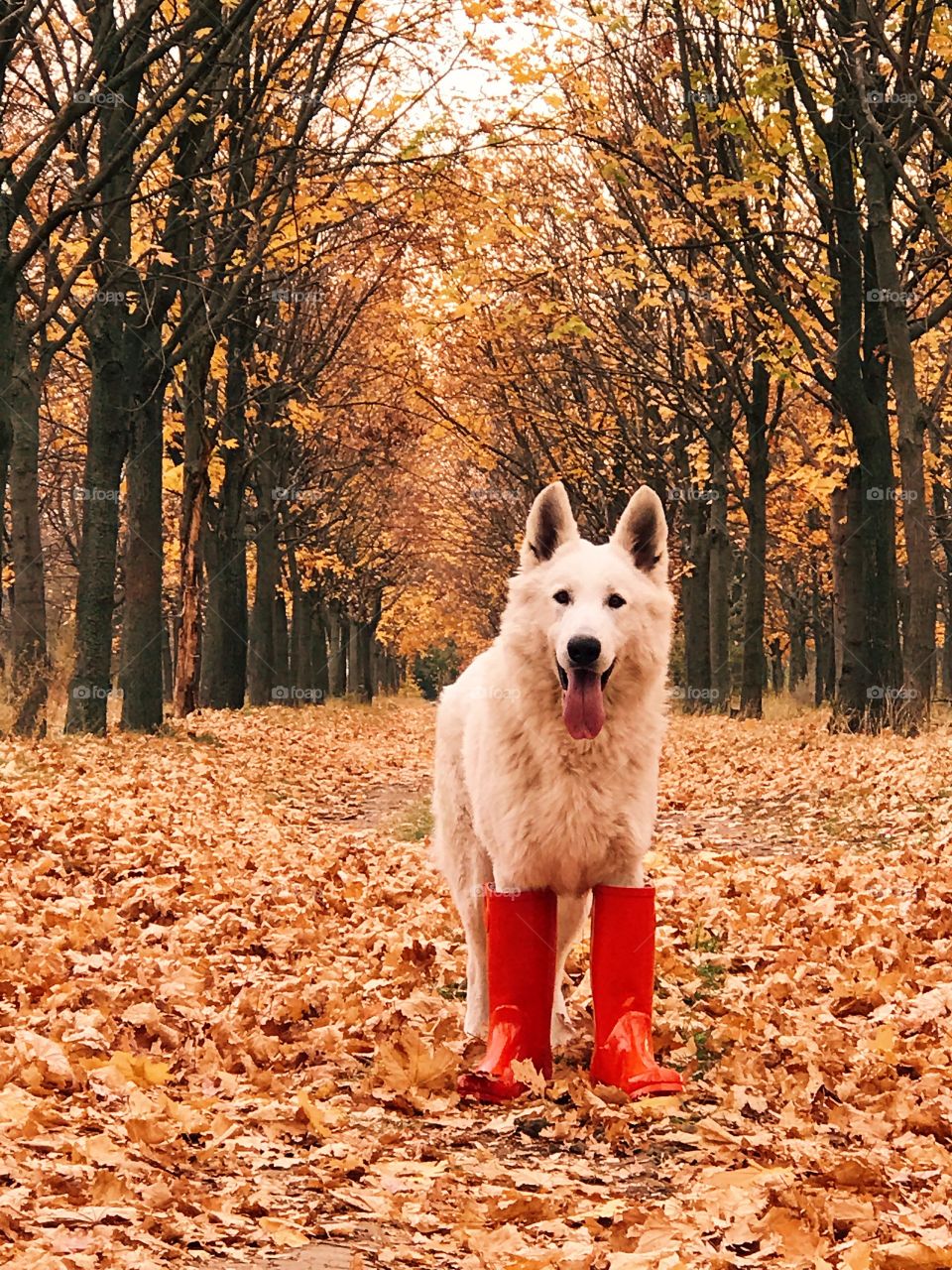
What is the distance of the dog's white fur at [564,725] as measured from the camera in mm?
4957

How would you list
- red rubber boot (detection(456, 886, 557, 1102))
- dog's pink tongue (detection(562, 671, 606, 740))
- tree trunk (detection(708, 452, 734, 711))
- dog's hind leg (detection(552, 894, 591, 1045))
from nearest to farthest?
dog's pink tongue (detection(562, 671, 606, 740)) < red rubber boot (detection(456, 886, 557, 1102)) < dog's hind leg (detection(552, 894, 591, 1045)) < tree trunk (detection(708, 452, 734, 711))

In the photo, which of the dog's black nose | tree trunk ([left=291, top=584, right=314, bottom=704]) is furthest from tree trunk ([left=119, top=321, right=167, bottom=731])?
tree trunk ([left=291, top=584, right=314, bottom=704])

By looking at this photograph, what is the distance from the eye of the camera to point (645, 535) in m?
5.19

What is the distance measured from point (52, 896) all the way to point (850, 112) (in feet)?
47.4

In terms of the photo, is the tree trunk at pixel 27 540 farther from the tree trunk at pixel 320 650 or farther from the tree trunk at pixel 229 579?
the tree trunk at pixel 320 650

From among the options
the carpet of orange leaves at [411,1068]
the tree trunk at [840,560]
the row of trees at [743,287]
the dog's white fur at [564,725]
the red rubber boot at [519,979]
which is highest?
the row of trees at [743,287]

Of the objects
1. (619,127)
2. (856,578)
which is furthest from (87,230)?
(856,578)

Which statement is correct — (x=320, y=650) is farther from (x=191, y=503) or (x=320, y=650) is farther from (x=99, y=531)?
(x=99, y=531)

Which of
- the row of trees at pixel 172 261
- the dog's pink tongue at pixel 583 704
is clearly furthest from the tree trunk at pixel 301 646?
the dog's pink tongue at pixel 583 704

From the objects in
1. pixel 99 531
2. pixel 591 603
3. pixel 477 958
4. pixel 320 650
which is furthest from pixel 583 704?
pixel 320 650

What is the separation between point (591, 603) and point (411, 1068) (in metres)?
1.92

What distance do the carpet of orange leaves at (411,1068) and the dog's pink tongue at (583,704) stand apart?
52.8 inches

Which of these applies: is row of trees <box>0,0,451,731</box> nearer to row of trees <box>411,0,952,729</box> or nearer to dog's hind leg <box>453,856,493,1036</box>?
row of trees <box>411,0,952,729</box>

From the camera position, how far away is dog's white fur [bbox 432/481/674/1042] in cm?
496
